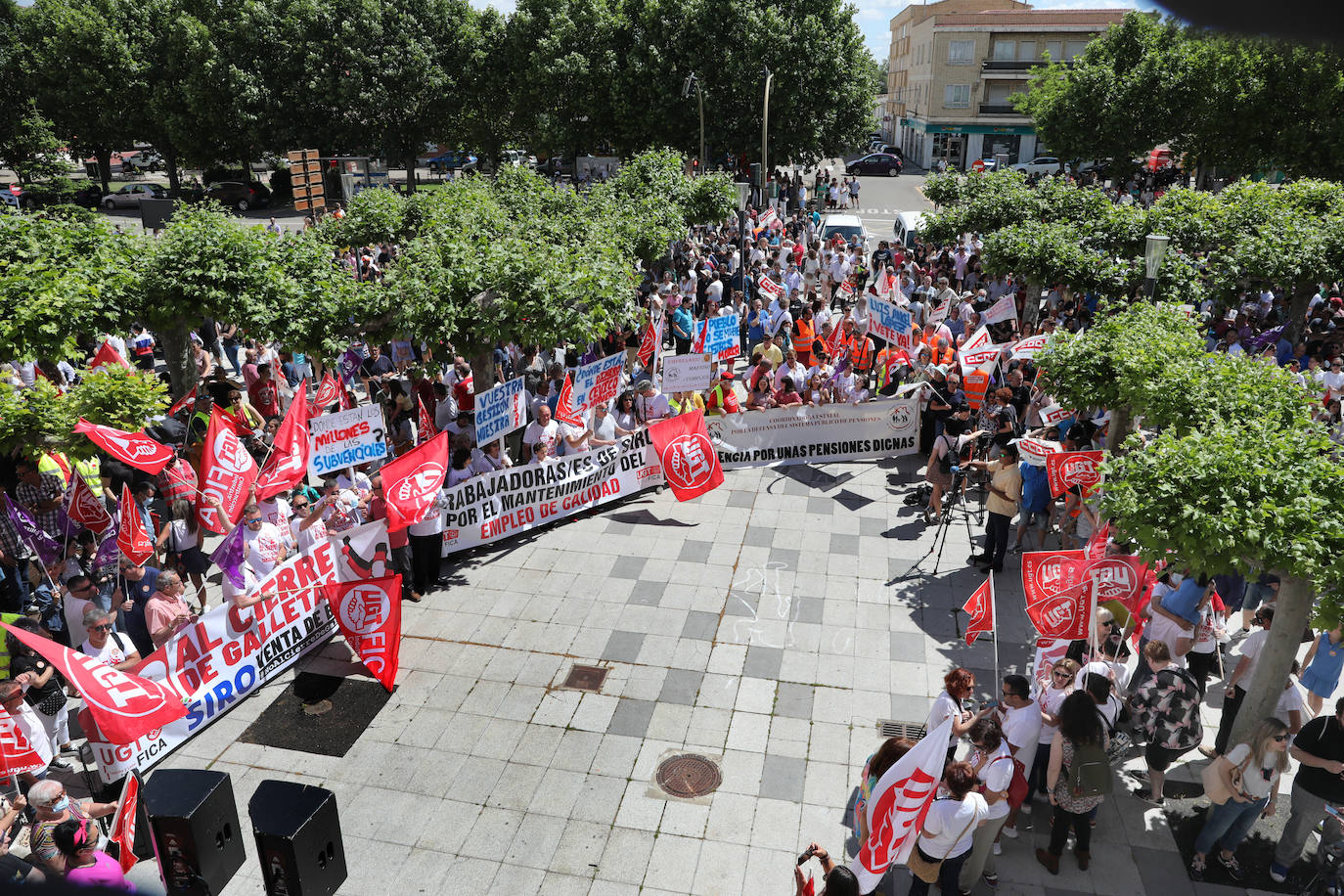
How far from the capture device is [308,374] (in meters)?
17.0

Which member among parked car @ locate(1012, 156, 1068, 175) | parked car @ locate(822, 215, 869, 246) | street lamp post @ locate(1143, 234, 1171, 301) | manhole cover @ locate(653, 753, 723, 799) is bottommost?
manhole cover @ locate(653, 753, 723, 799)

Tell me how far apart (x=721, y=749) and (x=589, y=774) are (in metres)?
1.17

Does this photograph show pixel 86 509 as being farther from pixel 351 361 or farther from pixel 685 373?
pixel 685 373

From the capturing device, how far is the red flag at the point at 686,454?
42.1 feet

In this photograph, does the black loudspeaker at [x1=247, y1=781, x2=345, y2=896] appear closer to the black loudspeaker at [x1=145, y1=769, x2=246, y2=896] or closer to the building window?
the black loudspeaker at [x1=145, y1=769, x2=246, y2=896]

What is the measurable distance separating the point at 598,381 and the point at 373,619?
5.09 metres

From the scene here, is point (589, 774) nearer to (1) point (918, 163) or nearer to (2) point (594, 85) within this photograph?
(2) point (594, 85)

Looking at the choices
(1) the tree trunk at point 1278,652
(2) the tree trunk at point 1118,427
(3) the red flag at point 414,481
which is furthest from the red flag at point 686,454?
(1) the tree trunk at point 1278,652

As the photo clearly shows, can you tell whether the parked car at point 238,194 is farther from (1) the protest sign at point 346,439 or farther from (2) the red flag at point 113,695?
(2) the red flag at point 113,695

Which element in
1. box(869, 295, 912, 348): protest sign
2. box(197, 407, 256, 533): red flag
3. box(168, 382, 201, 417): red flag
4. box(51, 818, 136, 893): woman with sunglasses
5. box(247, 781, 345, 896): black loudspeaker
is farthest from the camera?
box(869, 295, 912, 348): protest sign

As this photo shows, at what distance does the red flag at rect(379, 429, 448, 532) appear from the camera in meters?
9.92

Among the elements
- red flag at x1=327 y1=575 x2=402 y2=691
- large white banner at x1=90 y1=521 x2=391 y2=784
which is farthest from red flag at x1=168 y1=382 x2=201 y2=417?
red flag at x1=327 y1=575 x2=402 y2=691

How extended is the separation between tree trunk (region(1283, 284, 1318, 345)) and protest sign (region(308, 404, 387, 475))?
16.5 meters

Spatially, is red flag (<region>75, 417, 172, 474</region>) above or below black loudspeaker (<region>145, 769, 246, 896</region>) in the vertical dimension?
above
